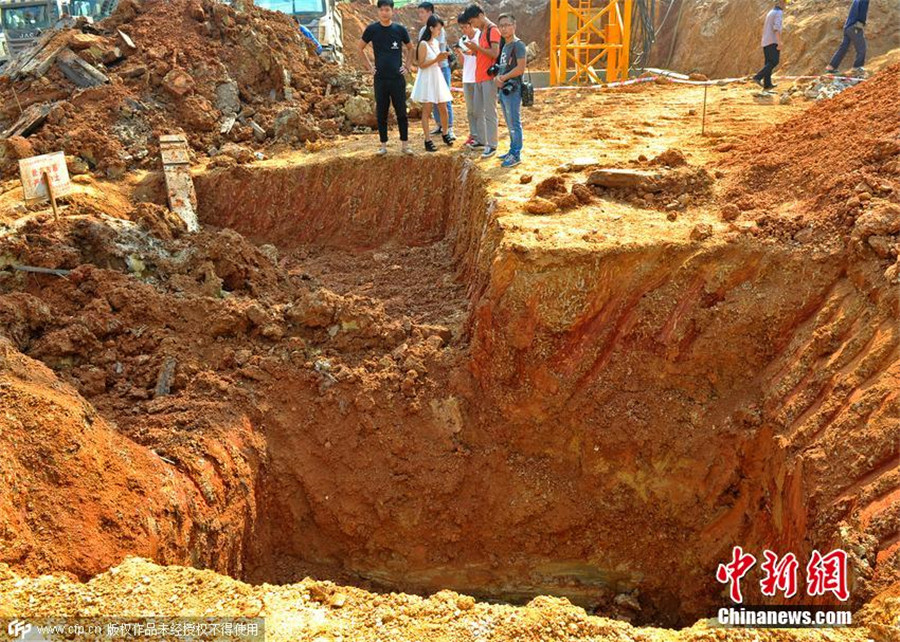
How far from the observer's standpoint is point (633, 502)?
580cm

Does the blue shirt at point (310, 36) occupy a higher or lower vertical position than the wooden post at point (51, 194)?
higher

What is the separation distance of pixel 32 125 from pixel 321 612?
8.06 metres

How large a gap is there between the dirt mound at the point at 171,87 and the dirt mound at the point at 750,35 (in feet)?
28.0

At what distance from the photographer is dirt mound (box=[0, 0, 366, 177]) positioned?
28.8 feet

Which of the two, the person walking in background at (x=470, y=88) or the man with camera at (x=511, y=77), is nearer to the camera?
the man with camera at (x=511, y=77)

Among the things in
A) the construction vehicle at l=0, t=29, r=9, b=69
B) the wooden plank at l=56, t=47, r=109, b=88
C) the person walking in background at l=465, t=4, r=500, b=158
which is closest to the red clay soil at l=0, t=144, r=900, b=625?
the person walking in background at l=465, t=4, r=500, b=158

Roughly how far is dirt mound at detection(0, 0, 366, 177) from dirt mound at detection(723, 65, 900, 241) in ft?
19.5

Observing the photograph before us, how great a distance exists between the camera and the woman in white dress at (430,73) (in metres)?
7.79

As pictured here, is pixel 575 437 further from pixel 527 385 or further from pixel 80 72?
pixel 80 72

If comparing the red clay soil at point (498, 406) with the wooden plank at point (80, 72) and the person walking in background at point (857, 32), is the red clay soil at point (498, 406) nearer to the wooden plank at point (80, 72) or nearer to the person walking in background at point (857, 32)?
the wooden plank at point (80, 72)

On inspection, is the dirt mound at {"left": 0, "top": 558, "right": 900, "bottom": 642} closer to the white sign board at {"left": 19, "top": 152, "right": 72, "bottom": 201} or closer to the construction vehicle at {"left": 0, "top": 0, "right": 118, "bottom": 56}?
the white sign board at {"left": 19, "top": 152, "right": 72, "bottom": 201}

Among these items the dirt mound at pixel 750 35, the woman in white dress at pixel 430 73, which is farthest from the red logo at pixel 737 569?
the dirt mound at pixel 750 35

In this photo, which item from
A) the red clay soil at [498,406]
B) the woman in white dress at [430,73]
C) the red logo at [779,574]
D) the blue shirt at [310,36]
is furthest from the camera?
the blue shirt at [310,36]

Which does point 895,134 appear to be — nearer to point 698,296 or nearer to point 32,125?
point 698,296
